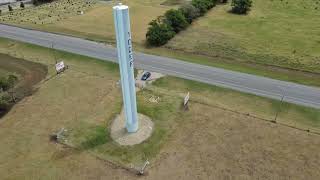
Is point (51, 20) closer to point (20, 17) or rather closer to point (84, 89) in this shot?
point (20, 17)

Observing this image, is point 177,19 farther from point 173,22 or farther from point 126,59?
point 126,59

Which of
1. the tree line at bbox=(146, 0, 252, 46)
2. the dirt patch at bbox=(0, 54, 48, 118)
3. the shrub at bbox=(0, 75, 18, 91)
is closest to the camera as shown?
the shrub at bbox=(0, 75, 18, 91)

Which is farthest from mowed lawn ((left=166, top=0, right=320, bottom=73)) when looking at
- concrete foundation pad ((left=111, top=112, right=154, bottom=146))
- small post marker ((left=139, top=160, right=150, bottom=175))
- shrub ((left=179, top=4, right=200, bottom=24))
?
small post marker ((left=139, top=160, right=150, bottom=175))

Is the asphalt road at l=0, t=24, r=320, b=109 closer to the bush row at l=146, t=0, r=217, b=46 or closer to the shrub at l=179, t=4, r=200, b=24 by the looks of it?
the bush row at l=146, t=0, r=217, b=46

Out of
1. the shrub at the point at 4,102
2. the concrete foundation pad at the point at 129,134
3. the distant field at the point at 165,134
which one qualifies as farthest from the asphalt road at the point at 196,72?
the shrub at the point at 4,102

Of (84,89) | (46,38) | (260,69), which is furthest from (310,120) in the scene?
(46,38)

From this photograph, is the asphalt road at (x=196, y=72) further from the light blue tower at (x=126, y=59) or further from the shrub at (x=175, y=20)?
the light blue tower at (x=126, y=59)
